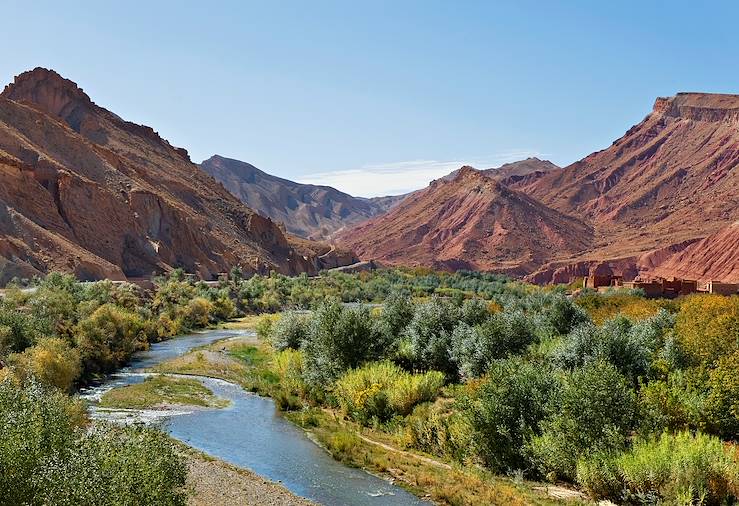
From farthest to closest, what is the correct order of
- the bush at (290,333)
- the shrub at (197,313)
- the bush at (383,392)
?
the shrub at (197,313), the bush at (290,333), the bush at (383,392)

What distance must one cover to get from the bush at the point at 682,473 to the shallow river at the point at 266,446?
703 centimetres

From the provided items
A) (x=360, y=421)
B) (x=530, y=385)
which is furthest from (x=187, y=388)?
(x=530, y=385)

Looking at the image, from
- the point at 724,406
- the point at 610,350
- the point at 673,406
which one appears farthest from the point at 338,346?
the point at 724,406

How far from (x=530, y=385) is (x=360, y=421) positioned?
9.81 meters

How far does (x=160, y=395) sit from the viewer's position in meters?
37.6

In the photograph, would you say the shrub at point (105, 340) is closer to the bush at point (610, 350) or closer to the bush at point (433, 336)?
the bush at point (433, 336)

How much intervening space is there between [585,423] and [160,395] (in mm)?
24136

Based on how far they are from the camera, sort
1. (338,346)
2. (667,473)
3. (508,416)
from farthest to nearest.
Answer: (338,346)
(508,416)
(667,473)

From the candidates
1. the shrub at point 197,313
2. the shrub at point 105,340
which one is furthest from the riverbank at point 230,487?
the shrub at point 197,313

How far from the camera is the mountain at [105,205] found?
8656 cm

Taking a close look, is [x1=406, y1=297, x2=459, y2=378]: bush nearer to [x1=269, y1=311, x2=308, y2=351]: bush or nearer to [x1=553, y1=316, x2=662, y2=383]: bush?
[x1=553, y1=316, x2=662, y2=383]: bush

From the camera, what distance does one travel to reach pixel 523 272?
169 meters

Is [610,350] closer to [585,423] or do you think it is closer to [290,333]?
[585,423]

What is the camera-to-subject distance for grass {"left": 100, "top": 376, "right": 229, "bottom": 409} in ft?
114
